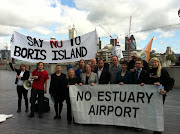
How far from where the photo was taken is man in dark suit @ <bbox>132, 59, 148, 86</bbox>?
13.8ft

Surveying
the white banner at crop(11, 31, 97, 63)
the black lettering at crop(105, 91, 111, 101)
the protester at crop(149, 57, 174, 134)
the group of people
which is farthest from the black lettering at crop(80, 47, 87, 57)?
the protester at crop(149, 57, 174, 134)

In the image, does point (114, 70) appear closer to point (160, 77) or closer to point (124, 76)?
point (124, 76)

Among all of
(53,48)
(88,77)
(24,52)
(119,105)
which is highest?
(53,48)

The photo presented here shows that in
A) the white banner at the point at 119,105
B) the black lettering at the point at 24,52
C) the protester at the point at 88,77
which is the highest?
the black lettering at the point at 24,52

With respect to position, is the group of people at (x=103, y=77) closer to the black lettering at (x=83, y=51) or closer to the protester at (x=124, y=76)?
the protester at (x=124, y=76)

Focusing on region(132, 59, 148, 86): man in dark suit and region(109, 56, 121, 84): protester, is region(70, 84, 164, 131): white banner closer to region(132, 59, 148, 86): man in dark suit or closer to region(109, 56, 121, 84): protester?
region(132, 59, 148, 86): man in dark suit

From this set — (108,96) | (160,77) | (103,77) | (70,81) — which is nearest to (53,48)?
(70,81)

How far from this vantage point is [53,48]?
602 cm

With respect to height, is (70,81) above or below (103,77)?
below

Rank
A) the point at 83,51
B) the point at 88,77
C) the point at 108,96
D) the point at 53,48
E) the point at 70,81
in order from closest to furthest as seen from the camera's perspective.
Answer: the point at 108,96 → the point at 88,77 → the point at 70,81 → the point at 83,51 → the point at 53,48

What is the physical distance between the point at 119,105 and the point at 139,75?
94 centimetres

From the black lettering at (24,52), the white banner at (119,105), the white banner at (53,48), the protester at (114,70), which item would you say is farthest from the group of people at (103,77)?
the black lettering at (24,52)

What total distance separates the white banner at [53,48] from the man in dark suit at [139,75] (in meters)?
1.77

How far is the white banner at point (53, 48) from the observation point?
5793mm
